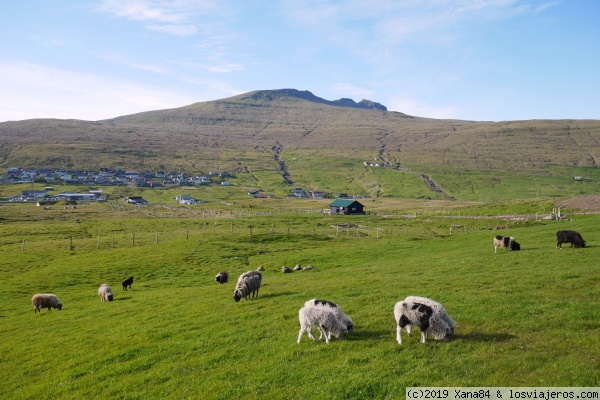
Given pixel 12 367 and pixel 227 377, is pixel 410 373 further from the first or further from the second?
pixel 12 367

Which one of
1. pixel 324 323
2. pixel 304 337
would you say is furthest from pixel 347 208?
pixel 324 323

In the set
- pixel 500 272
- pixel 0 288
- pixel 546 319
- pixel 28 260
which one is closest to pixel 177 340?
pixel 546 319

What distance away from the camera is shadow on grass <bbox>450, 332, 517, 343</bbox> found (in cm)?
1378

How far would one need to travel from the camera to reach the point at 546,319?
15352 mm

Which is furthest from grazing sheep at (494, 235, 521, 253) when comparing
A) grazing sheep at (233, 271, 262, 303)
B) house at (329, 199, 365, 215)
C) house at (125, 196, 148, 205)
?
house at (125, 196, 148, 205)

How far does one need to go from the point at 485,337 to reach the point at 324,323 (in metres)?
5.68

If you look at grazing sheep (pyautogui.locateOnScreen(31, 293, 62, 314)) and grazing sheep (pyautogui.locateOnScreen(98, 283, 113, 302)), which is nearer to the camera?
grazing sheep (pyautogui.locateOnScreen(31, 293, 62, 314))

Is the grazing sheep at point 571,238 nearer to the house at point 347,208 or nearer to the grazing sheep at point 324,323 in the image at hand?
the grazing sheep at point 324,323

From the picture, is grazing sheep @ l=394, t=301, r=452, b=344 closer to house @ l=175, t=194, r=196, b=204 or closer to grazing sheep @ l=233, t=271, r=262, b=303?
grazing sheep @ l=233, t=271, r=262, b=303

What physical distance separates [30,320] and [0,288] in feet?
42.6

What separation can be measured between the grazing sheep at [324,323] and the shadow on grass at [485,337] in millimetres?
4067

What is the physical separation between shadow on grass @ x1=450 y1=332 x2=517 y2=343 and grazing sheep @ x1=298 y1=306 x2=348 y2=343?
407 centimetres

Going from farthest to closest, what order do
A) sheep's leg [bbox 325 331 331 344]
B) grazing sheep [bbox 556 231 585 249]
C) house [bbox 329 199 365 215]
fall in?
house [bbox 329 199 365 215] < grazing sheep [bbox 556 231 585 249] < sheep's leg [bbox 325 331 331 344]

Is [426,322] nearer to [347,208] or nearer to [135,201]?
[347,208]
